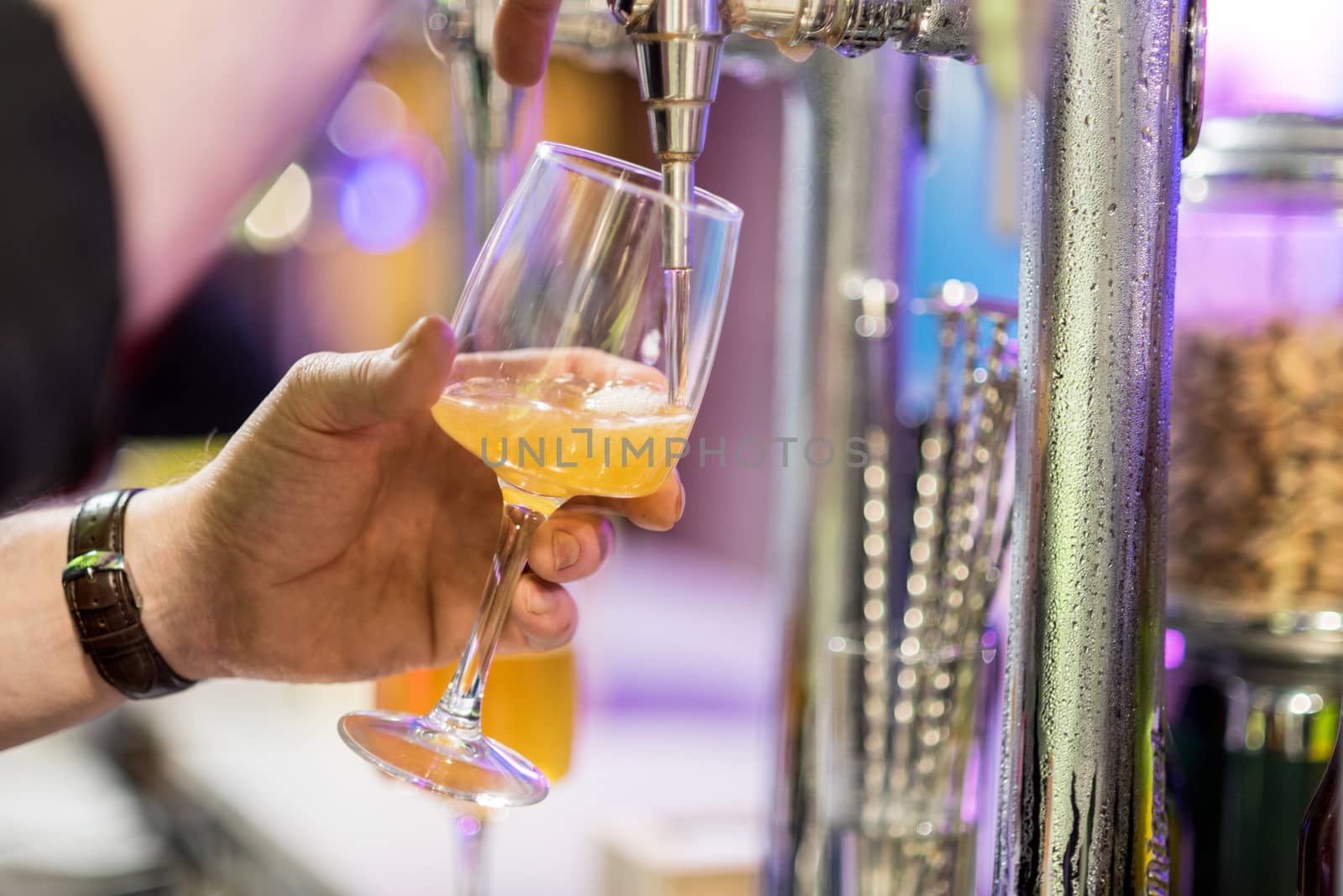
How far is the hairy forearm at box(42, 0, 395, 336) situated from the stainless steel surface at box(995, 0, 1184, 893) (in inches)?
24.0

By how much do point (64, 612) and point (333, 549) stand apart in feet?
0.43

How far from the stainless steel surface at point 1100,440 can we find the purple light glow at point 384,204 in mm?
2588

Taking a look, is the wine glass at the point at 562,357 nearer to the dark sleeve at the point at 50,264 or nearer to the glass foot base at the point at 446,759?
the glass foot base at the point at 446,759

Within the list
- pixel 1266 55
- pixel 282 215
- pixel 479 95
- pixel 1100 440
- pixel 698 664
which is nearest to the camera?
pixel 1100 440

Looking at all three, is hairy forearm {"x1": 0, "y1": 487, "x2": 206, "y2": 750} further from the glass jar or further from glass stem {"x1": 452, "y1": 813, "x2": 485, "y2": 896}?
the glass jar

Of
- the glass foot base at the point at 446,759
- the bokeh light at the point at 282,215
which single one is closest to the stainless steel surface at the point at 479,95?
the glass foot base at the point at 446,759

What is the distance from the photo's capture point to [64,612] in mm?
619

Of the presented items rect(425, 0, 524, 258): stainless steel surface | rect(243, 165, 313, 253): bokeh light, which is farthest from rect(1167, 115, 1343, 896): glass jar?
rect(243, 165, 313, 253): bokeh light

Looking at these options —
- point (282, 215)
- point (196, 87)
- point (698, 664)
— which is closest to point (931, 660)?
point (196, 87)

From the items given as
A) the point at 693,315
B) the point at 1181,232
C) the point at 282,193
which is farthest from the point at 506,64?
the point at 282,193

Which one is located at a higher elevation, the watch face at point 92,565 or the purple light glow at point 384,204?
the purple light glow at point 384,204

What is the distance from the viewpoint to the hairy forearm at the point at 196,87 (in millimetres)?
887

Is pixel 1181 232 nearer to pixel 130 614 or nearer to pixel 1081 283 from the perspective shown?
pixel 1081 283

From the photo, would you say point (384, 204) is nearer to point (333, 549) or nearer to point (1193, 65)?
point (333, 549)
